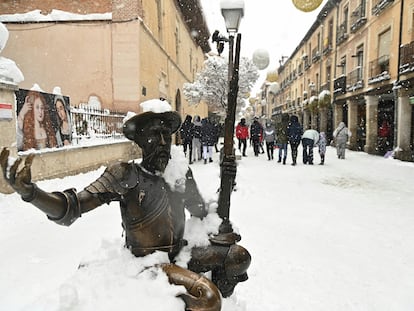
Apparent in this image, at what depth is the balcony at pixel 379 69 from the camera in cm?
1491

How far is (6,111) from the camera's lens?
5.43 m

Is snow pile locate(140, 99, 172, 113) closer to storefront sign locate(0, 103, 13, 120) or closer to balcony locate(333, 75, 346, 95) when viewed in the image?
storefront sign locate(0, 103, 13, 120)

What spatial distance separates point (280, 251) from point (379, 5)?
50.0ft

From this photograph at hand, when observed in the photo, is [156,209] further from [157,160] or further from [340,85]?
[340,85]

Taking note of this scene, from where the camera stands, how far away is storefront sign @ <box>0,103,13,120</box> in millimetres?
5340

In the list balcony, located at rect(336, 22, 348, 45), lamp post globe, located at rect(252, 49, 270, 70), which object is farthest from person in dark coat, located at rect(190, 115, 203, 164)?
balcony, located at rect(336, 22, 348, 45)

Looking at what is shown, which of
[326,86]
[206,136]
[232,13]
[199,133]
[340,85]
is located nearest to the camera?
[232,13]

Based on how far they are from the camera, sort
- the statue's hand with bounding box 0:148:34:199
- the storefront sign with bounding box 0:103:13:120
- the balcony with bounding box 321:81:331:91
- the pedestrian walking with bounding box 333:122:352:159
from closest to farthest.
Answer: the statue's hand with bounding box 0:148:34:199 → the storefront sign with bounding box 0:103:13:120 → the pedestrian walking with bounding box 333:122:352:159 → the balcony with bounding box 321:81:331:91

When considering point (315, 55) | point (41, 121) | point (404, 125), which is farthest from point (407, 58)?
point (315, 55)

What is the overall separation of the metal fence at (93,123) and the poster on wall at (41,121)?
370mm

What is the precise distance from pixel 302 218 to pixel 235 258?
3370 millimetres

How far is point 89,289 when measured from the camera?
1.63 m

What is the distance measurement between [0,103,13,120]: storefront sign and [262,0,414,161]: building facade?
12663 millimetres

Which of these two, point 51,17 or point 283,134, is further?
point 51,17
